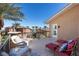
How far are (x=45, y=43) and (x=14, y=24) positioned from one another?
570mm

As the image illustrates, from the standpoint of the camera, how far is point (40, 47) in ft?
20.1

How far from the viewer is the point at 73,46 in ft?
19.7

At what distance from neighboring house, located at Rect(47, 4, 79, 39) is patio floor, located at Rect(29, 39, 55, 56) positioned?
180 mm

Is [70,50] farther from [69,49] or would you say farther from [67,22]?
[67,22]

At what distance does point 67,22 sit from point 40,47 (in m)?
0.58

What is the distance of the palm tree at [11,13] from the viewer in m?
6.08

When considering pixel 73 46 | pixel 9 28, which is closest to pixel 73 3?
pixel 73 46

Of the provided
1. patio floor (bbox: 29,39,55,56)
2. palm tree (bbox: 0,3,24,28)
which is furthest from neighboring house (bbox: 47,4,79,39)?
palm tree (bbox: 0,3,24,28)

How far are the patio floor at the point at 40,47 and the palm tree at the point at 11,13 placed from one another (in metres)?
0.44

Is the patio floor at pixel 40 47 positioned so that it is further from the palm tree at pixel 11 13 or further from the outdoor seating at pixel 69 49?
the palm tree at pixel 11 13

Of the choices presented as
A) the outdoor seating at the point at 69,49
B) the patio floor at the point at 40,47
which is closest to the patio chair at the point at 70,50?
the outdoor seating at the point at 69,49

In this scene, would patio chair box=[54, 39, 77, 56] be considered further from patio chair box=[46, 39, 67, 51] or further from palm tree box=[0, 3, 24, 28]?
palm tree box=[0, 3, 24, 28]

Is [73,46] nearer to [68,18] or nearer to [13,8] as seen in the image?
[68,18]

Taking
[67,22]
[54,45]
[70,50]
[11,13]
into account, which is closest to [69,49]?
[70,50]
